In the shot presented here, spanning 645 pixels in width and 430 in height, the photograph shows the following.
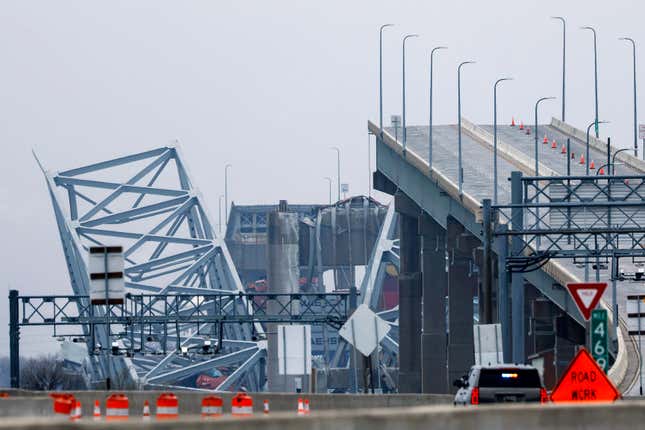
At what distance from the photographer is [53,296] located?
3605 inches

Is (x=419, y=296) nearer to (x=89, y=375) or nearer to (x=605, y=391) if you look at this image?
(x=89, y=375)

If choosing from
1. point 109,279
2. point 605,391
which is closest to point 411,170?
point 109,279

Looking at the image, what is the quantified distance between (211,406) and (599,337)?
22.3ft

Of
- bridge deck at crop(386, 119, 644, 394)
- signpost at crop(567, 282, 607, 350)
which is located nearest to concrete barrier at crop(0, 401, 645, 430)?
signpost at crop(567, 282, 607, 350)

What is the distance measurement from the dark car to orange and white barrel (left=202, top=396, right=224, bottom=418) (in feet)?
18.0

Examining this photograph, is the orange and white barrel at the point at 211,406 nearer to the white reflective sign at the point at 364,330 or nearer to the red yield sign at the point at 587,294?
the red yield sign at the point at 587,294

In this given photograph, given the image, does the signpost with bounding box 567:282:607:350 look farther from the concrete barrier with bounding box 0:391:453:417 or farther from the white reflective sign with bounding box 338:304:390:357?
the white reflective sign with bounding box 338:304:390:357

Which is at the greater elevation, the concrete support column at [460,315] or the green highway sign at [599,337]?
the green highway sign at [599,337]

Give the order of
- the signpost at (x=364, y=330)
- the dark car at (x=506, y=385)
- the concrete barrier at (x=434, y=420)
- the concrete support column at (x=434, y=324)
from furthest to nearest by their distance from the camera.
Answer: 1. the concrete support column at (x=434, y=324)
2. the signpost at (x=364, y=330)
3. the dark car at (x=506, y=385)
4. the concrete barrier at (x=434, y=420)

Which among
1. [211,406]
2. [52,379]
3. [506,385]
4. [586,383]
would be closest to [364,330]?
[506,385]

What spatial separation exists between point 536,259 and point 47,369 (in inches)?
5468

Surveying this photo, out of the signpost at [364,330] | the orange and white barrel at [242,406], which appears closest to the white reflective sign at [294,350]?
the signpost at [364,330]

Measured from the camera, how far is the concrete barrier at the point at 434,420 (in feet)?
44.3

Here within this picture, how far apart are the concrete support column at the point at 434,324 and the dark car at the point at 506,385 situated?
8376 cm
